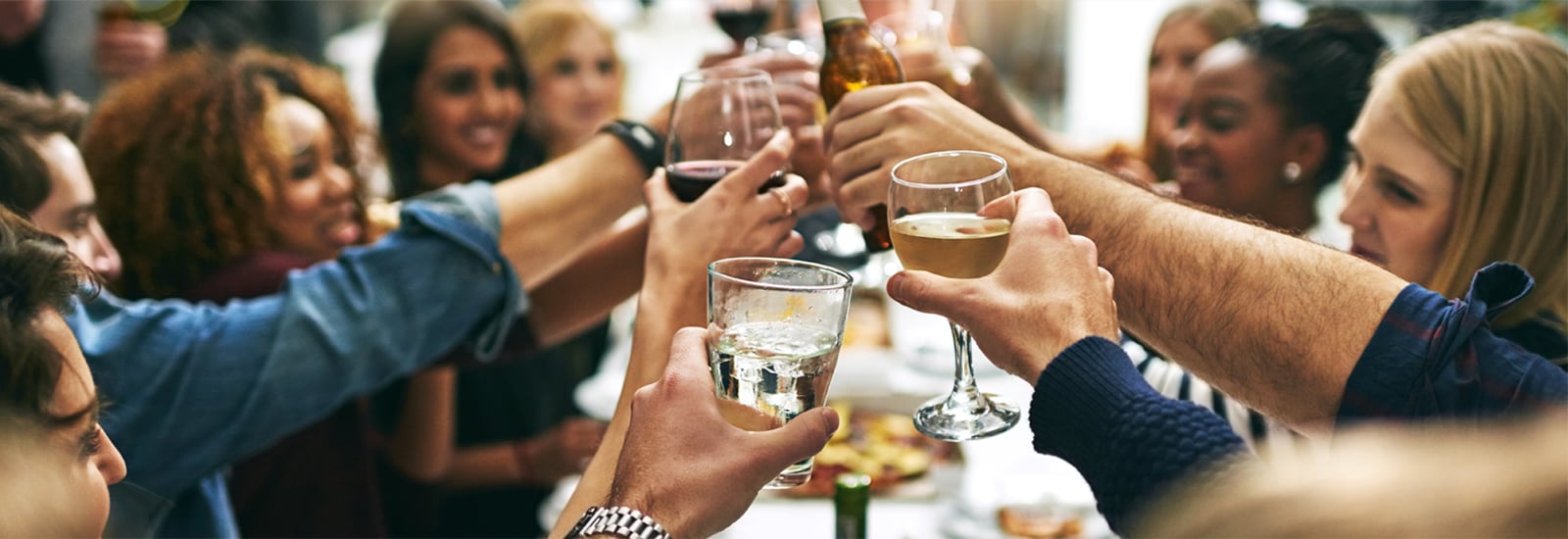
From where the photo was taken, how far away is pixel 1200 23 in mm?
3266

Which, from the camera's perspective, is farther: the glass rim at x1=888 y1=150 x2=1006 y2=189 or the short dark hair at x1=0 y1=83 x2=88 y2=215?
the short dark hair at x1=0 y1=83 x2=88 y2=215

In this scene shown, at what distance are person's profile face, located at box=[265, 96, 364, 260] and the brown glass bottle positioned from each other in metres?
1.30

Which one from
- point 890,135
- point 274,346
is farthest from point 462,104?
point 890,135

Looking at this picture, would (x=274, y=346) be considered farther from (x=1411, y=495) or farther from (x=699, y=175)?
(x=1411, y=495)

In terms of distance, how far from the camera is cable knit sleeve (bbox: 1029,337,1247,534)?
900 mm

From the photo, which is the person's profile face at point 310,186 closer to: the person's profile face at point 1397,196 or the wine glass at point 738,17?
the wine glass at point 738,17

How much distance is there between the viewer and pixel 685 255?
1.31 metres

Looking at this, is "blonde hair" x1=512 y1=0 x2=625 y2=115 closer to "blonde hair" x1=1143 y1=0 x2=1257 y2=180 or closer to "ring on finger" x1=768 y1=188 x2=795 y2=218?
"blonde hair" x1=1143 y1=0 x2=1257 y2=180

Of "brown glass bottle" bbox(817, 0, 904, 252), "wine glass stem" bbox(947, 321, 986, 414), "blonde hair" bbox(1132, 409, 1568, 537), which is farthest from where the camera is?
"brown glass bottle" bbox(817, 0, 904, 252)

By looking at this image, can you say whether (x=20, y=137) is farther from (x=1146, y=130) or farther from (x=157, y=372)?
(x=1146, y=130)

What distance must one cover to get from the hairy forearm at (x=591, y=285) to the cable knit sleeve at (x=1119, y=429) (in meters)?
0.95

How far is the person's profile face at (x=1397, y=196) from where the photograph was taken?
1.63 meters

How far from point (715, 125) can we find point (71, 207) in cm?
96

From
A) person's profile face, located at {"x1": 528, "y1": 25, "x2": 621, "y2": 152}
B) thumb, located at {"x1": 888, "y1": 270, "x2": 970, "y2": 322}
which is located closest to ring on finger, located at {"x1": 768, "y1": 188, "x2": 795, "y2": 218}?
thumb, located at {"x1": 888, "y1": 270, "x2": 970, "y2": 322}
